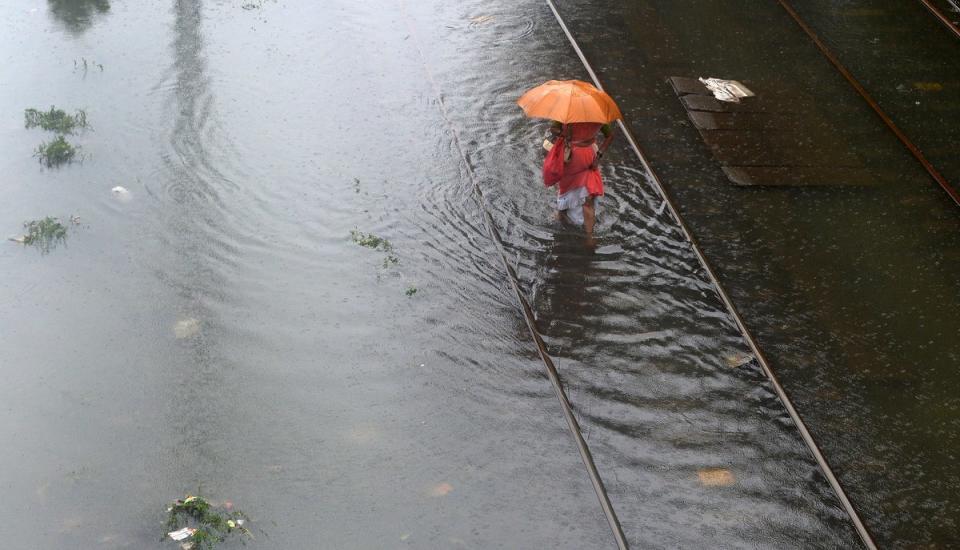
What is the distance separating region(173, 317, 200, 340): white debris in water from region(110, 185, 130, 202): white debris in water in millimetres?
1917

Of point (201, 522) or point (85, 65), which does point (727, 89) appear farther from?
point (201, 522)

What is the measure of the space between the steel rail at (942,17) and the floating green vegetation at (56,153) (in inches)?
413

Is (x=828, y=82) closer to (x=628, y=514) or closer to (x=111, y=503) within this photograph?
(x=628, y=514)

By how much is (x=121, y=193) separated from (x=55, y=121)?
5.00 feet

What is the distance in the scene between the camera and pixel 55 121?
9.59 m

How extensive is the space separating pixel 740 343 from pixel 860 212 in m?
2.42

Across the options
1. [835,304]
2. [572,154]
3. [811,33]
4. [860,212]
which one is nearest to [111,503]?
[572,154]

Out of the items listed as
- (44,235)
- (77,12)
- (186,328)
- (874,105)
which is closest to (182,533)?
(186,328)

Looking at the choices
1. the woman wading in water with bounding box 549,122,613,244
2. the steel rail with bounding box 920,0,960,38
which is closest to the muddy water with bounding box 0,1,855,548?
the woman wading in water with bounding box 549,122,613,244

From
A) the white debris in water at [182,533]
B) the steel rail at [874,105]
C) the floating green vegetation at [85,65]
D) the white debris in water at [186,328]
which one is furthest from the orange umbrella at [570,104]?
the floating green vegetation at [85,65]

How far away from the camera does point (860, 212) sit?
891cm

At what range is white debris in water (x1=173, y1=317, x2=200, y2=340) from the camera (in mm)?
7223

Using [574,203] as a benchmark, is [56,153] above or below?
above

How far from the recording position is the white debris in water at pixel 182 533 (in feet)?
18.2
